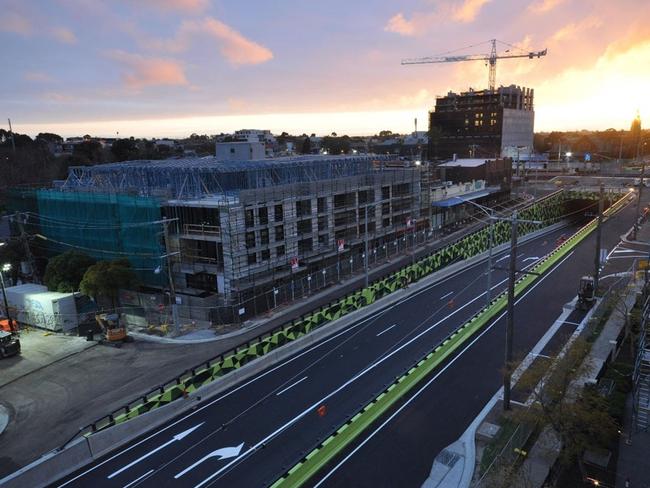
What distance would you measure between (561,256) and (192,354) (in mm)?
42777

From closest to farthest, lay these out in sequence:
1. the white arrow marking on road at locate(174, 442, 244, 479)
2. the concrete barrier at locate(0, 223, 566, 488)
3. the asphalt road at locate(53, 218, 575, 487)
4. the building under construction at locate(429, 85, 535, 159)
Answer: the concrete barrier at locate(0, 223, 566, 488), the asphalt road at locate(53, 218, 575, 487), the white arrow marking on road at locate(174, 442, 244, 479), the building under construction at locate(429, 85, 535, 159)

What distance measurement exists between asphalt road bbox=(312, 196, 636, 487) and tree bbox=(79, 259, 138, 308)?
2475 centimetres

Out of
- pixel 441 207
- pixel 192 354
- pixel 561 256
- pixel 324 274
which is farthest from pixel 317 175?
pixel 192 354

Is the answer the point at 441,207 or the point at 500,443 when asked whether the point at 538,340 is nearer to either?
the point at 500,443

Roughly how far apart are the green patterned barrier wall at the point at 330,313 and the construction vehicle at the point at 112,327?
890cm

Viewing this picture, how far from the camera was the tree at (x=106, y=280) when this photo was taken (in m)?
36.4

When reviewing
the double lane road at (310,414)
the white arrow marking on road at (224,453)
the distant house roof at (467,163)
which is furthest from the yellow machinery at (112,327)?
the distant house roof at (467,163)

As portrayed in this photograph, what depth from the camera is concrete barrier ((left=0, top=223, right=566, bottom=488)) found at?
18.7 metres

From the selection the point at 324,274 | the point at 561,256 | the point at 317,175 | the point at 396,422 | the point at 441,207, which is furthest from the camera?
the point at 441,207

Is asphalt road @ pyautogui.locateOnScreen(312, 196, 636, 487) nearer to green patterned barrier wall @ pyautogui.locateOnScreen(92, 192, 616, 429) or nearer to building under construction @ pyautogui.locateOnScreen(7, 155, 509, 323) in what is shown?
green patterned barrier wall @ pyautogui.locateOnScreen(92, 192, 616, 429)

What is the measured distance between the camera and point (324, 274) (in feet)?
148

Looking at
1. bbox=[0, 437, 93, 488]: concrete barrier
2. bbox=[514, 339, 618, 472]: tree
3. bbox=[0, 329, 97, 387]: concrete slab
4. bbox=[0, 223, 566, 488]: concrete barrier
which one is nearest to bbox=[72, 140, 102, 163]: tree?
bbox=[0, 329, 97, 387]: concrete slab

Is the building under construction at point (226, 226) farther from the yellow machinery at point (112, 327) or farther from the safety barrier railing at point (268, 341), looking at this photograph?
the safety barrier railing at point (268, 341)

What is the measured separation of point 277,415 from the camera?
75.2ft
